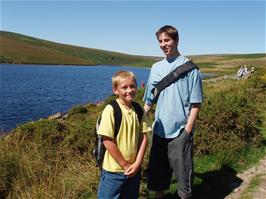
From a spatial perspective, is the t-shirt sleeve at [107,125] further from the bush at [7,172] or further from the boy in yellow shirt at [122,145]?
the bush at [7,172]

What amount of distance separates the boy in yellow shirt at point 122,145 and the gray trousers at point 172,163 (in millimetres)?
669

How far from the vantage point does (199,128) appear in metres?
7.81

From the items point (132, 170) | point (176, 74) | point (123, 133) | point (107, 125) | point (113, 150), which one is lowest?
point (132, 170)

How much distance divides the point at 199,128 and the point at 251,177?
1.65 metres

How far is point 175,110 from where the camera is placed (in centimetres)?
470

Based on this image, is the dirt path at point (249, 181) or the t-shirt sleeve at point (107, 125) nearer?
the t-shirt sleeve at point (107, 125)

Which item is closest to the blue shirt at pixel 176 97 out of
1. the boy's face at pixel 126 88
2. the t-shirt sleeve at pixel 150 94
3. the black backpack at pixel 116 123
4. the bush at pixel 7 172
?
the t-shirt sleeve at pixel 150 94

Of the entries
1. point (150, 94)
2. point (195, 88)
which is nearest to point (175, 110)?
point (195, 88)

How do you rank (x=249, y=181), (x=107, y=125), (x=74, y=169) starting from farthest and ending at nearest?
1. (x=74, y=169)
2. (x=249, y=181)
3. (x=107, y=125)

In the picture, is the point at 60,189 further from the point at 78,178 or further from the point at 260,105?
the point at 260,105

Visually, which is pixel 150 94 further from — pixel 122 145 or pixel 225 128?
pixel 225 128

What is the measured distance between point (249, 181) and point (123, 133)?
316 cm

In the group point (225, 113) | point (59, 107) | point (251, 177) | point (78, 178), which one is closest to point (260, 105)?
point (225, 113)

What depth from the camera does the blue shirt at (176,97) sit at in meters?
4.68
